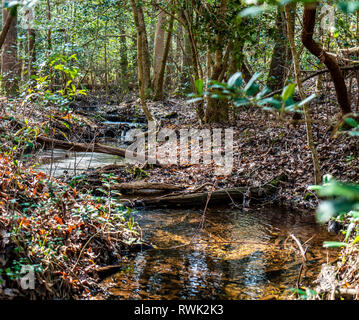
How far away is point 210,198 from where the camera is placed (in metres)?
6.96

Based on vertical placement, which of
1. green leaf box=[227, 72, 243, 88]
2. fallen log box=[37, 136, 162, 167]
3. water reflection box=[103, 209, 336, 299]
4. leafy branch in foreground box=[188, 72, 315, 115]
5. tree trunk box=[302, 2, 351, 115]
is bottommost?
water reflection box=[103, 209, 336, 299]

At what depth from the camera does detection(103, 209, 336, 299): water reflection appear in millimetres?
3910

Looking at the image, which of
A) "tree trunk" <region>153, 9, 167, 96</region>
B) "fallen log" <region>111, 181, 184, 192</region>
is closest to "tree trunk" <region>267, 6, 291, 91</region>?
"fallen log" <region>111, 181, 184, 192</region>

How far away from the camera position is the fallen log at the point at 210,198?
22.7 feet

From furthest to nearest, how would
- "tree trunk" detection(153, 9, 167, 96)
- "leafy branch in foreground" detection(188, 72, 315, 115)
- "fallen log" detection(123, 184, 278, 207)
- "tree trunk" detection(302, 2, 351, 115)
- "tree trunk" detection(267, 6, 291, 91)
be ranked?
"tree trunk" detection(153, 9, 167, 96) → "tree trunk" detection(267, 6, 291, 91) → "fallen log" detection(123, 184, 278, 207) → "tree trunk" detection(302, 2, 351, 115) → "leafy branch in foreground" detection(188, 72, 315, 115)

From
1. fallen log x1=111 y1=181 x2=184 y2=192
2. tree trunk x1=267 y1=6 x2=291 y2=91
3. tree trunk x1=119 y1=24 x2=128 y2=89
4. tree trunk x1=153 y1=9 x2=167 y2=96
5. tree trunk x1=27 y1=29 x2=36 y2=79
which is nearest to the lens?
fallen log x1=111 y1=181 x2=184 y2=192

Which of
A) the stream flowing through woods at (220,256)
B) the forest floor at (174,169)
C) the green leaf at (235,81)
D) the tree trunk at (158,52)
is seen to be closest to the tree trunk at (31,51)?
the forest floor at (174,169)

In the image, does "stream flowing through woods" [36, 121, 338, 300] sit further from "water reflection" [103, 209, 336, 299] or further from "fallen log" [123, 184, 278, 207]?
"fallen log" [123, 184, 278, 207]

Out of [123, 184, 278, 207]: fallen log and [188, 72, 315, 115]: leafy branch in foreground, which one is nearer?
[188, 72, 315, 115]: leafy branch in foreground

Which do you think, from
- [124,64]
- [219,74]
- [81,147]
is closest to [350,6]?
[81,147]

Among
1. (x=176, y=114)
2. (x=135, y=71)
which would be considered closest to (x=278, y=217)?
(x=176, y=114)

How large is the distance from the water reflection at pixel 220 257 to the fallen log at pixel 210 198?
30cm

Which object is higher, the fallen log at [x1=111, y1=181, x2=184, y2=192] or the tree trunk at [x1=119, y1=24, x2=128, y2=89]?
the tree trunk at [x1=119, y1=24, x2=128, y2=89]
